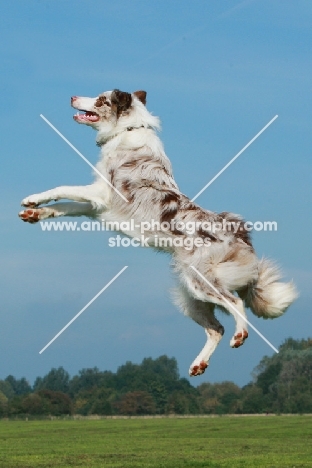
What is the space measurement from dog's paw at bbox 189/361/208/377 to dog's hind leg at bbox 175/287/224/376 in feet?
0.15

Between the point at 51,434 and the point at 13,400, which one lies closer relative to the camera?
the point at 51,434

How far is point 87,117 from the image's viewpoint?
11852mm

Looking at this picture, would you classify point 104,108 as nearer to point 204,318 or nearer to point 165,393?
point 204,318

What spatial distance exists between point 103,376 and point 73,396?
9390mm

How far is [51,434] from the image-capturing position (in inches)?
2530

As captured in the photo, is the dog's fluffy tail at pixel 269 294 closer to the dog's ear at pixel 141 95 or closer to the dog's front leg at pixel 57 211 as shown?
the dog's front leg at pixel 57 211

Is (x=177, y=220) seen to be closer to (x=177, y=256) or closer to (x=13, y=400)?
(x=177, y=256)

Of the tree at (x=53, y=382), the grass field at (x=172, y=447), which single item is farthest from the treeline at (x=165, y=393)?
the grass field at (x=172, y=447)

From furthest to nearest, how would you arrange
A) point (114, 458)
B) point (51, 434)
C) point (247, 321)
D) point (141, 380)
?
point (141, 380) → point (51, 434) → point (114, 458) → point (247, 321)

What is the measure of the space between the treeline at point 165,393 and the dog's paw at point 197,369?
299 feet

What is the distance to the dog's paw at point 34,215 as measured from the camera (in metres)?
11.0

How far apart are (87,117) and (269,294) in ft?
12.0


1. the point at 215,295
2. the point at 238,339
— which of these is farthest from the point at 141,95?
the point at 238,339

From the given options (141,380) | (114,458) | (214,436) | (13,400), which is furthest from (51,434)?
(141,380)
